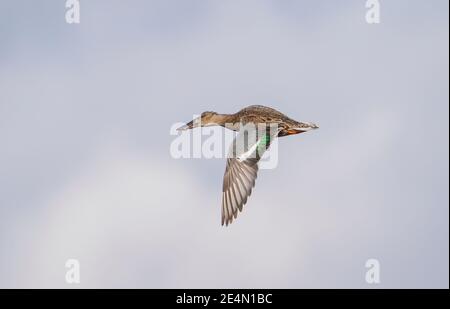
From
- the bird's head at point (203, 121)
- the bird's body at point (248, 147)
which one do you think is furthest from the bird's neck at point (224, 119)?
the bird's body at point (248, 147)

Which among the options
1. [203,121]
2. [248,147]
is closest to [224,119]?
[203,121]

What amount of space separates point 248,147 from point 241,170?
42 centimetres

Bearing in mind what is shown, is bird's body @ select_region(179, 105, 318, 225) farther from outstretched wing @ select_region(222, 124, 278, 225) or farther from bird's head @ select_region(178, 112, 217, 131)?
bird's head @ select_region(178, 112, 217, 131)

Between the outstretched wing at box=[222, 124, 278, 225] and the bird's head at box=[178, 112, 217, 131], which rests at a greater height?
the bird's head at box=[178, 112, 217, 131]

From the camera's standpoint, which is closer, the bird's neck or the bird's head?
the bird's neck

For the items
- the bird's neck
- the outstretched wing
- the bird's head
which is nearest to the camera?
the outstretched wing

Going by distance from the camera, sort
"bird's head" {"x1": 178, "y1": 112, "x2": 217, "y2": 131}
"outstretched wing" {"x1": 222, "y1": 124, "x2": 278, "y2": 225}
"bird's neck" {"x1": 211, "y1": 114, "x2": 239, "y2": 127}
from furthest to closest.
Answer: "bird's head" {"x1": 178, "y1": 112, "x2": 217, "y2": 131} < "bird's neck" {"x1": 211, "y1": 114, "x2": 239, "y2": 127} < "outstretched wing" {"x1": 222, "y1": 124, "x2": 278, "y2": 225}

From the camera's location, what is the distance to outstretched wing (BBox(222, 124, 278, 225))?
55.4 feet

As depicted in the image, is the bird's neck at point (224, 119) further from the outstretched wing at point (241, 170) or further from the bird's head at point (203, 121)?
the outstretched wing at point (241, 170)

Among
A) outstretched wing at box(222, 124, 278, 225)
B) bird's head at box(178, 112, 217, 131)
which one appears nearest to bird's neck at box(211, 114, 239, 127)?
bird's head at box(178, 112, 217, 131)

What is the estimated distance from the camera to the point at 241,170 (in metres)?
17.1

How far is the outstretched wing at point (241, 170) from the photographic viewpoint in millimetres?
16891
